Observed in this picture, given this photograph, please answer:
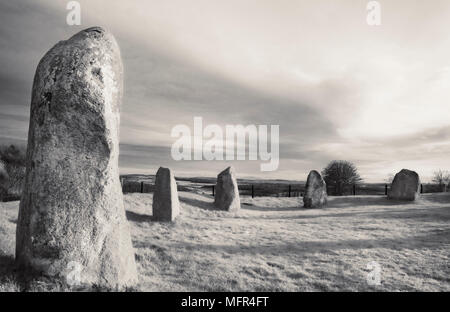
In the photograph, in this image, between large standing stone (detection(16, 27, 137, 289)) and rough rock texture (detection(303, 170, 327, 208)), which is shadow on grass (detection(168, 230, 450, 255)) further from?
rough rock texture (detection(303, 170, 327, 208))

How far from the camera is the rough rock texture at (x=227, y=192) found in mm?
16562

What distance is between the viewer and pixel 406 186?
A: 21547mm

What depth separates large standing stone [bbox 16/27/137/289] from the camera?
4.15 metres

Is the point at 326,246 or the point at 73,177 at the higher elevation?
the point at 73,177

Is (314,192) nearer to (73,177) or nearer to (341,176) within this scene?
(341,176)

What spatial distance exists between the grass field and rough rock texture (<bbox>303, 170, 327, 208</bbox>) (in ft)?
16.6

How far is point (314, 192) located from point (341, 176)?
13.8 metres

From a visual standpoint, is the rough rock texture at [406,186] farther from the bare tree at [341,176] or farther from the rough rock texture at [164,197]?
the rough rock texture at [164,197]

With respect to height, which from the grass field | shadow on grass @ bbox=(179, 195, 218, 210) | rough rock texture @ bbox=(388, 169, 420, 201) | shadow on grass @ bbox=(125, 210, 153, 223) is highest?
rough rock texture @ bbox=(388, 169, 420, 201)

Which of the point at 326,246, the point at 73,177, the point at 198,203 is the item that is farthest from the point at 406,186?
the point at 73,177

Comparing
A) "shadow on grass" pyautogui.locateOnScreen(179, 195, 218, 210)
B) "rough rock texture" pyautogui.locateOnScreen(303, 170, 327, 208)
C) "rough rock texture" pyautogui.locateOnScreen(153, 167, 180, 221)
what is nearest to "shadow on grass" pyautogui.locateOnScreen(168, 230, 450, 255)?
"rough rock texture" pyautogui.locateOnScreen(153, 167, 180, 221)

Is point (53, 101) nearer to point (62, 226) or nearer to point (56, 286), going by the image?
point (62, 226)

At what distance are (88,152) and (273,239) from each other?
284 inches

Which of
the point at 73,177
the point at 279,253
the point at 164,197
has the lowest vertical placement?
the point at 279,253
